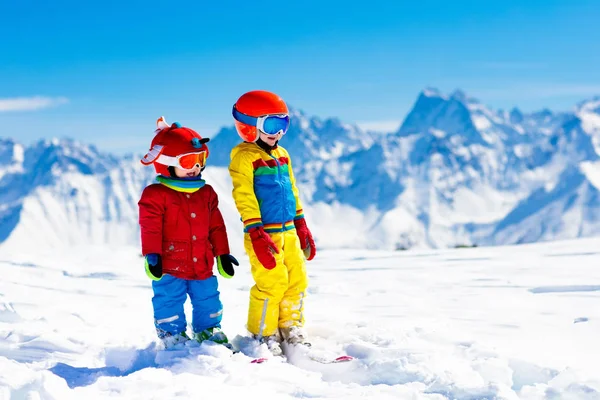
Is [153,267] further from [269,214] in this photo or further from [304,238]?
[304,238]

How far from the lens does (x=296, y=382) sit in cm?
422

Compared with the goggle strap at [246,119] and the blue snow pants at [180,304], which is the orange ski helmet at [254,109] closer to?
the goggle strap at [246,119]

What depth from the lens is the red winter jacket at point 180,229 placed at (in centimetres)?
495

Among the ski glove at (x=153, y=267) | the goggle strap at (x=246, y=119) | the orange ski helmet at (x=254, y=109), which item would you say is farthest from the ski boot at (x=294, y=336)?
the goggle strap at (x=246, y=119)

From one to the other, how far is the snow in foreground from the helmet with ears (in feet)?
5.17

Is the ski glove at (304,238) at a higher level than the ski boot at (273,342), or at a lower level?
higher

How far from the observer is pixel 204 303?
525 centimetres

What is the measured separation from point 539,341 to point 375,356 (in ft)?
4.90

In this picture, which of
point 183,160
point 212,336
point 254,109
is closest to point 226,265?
point 212,336

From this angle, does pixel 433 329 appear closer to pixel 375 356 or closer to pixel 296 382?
pixel 375 356

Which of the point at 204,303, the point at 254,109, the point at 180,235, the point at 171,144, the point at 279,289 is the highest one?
the point at 254,109

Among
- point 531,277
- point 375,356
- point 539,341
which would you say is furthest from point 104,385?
point 531,277

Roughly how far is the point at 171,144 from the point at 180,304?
4.43 ft

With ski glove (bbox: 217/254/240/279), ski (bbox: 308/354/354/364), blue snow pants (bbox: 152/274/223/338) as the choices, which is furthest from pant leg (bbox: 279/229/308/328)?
ski (bbox: 308/354/354/364)
